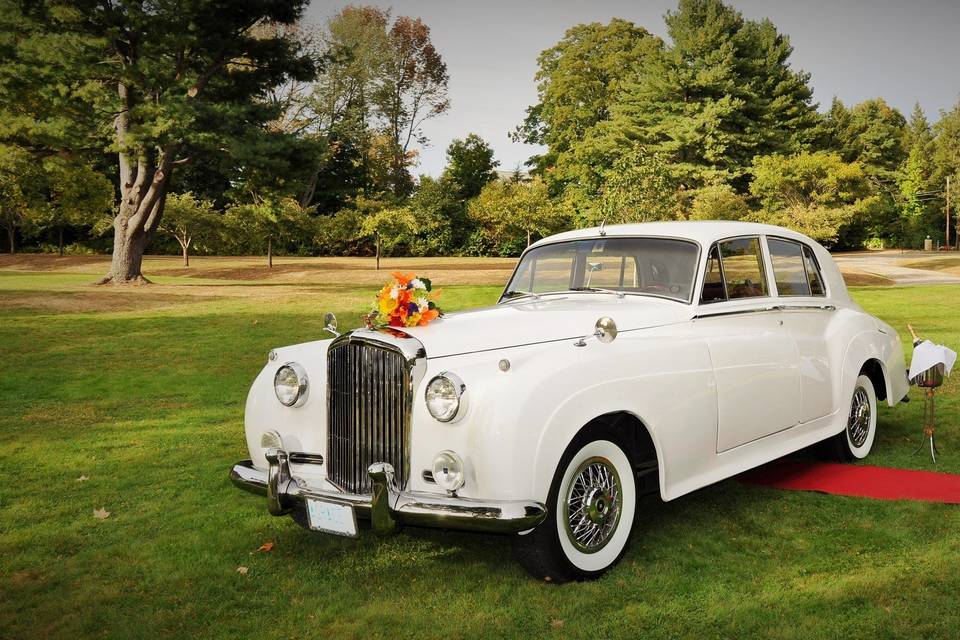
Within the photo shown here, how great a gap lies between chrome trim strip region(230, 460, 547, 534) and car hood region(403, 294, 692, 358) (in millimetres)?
678

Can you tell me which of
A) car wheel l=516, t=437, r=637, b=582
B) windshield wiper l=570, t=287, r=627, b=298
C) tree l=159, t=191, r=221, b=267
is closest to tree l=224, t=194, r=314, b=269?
tree l=159, t=191, r=221, b=267

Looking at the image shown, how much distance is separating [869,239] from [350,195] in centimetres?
4362

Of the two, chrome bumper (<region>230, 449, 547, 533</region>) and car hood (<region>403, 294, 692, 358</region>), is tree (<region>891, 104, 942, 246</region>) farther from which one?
chrome bumper (<region>230, 449, 547, 533</region>)

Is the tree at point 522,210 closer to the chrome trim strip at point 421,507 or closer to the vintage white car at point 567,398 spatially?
the vintage white car at point 567,398

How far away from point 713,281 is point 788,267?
1.05 m

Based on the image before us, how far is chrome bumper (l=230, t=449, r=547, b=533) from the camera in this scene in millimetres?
3465

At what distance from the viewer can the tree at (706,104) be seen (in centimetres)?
4800

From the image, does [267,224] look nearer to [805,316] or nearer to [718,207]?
[718,207]

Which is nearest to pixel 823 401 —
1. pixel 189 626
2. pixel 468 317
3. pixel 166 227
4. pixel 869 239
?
pixel 468 317

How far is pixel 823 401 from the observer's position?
5590 millimetres

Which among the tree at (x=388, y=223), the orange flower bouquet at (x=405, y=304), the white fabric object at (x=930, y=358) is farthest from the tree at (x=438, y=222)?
the orange flower bouquet at (x=405, y=304)

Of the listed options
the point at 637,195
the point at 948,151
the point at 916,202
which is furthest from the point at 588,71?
the point at 948,151

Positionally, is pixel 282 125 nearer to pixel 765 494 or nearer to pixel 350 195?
pixel 350 195

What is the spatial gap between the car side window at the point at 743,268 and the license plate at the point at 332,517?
110 inches
